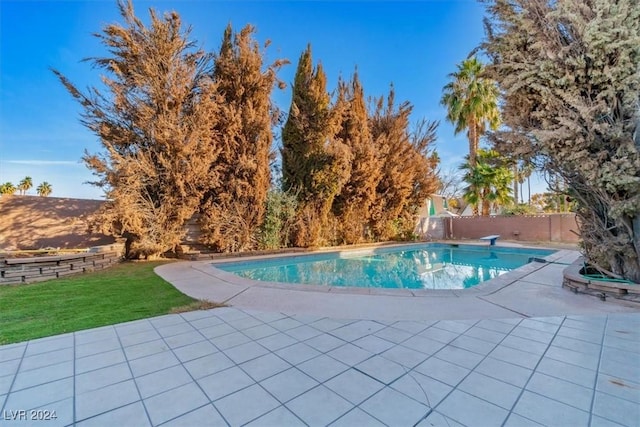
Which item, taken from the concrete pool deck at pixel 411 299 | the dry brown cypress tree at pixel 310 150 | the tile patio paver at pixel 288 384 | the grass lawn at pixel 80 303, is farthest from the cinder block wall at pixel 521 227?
the grass lawn at pixel 80 303

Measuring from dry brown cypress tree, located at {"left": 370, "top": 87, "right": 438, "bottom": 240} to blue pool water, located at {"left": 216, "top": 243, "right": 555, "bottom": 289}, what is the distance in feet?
6.92

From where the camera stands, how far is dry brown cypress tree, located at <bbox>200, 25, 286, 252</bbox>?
9.87 meters

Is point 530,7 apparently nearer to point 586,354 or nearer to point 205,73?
point 586,354

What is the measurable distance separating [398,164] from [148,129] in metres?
10.9

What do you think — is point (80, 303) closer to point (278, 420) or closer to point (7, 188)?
point (278, 420)

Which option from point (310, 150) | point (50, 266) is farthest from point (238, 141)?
point (50, 266)

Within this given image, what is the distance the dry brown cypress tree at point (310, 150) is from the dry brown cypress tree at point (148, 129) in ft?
11.4

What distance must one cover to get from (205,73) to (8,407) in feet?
33.5

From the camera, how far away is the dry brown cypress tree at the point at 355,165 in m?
13.0

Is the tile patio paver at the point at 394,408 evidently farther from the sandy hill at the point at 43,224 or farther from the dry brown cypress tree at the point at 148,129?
the sandy hill at the point at 43,224

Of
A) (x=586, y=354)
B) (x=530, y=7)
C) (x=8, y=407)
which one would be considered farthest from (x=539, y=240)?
(x=8, y=407)

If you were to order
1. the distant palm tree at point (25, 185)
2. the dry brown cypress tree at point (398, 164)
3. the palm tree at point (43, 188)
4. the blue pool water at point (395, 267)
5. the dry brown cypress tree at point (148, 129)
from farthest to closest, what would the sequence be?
1. the palm tree at point (43, 188)
2. the distant palm tree at point (25, 185)
3. the dry brown cypress tree at point (398, 164)
4. the dry brown cypress tree at point (148, 129)
5. the blue pool water at point (395, 267)

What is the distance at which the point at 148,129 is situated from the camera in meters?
8.68

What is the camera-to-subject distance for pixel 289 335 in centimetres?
337
